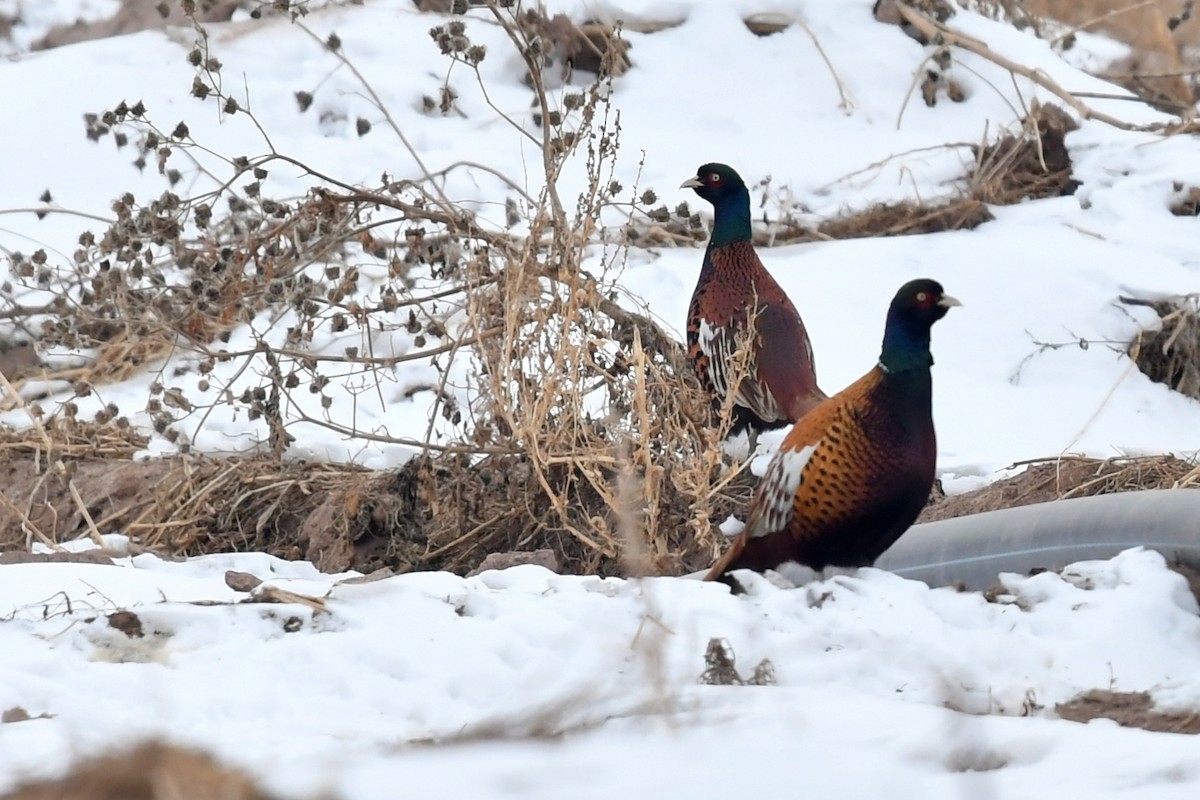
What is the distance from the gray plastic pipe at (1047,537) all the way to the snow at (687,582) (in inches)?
4.9

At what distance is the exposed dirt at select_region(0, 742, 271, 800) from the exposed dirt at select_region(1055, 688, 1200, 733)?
5.76 ft

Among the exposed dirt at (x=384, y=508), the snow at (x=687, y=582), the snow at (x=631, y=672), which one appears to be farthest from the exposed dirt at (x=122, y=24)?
the snow at (x=631, y=672)

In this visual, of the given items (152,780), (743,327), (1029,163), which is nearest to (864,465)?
(743,327)

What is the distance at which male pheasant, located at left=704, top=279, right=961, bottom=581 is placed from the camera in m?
3.58

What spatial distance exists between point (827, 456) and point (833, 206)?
13.4ft

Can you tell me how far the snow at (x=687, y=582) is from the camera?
2.13 metres

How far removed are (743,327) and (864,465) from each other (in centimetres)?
131

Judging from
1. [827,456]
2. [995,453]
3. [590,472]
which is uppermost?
[827,456]

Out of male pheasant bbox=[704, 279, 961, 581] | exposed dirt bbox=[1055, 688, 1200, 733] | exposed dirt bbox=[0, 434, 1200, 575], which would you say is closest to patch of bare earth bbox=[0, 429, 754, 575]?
exposed dirt bbox=[0, 434, 1200, 575]

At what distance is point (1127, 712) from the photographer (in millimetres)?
2777

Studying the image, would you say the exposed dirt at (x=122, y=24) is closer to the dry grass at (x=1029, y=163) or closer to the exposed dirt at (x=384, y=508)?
the dry grass at (x=1029, y=163)

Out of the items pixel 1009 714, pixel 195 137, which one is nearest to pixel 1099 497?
pixel 1009 714

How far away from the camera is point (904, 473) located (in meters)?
3.57

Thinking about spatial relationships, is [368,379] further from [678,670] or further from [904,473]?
[678,670]
